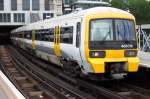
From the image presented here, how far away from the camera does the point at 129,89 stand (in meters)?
16.0

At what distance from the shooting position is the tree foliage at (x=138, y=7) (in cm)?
9231

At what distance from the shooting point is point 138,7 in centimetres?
9456

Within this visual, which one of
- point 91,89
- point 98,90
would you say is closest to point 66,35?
point 91,89

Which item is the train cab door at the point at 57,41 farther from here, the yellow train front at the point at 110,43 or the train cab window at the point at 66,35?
the yellow train front at the point at 110,43

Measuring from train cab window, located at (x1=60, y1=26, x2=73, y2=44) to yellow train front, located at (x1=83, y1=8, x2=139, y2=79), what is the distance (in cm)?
196

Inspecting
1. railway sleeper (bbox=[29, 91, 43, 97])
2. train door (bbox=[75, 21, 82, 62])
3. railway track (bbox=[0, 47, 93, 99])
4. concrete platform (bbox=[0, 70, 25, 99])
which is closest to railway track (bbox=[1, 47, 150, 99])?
railway track (bbox=[0, 47, 93, 99])

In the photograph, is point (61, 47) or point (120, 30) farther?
point (61, 47)

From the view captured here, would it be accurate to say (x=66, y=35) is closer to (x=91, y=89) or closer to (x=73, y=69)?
(x=73, y=69)

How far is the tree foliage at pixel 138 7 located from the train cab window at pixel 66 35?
72832 millimetres

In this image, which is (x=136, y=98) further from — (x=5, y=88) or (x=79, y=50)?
(x=5, y=88)

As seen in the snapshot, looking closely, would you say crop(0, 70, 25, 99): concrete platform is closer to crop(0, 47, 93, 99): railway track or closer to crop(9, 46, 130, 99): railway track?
crop(0, 47, 93, 99): railway track

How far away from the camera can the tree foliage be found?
92.3 meters

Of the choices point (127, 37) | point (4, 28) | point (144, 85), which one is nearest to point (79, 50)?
point (127, 37)

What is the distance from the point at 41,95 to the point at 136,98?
332 centimetres
